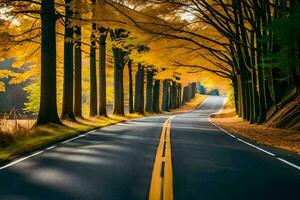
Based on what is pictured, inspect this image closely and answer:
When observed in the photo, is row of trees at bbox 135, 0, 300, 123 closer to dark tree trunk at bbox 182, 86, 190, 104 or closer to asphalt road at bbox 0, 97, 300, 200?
asphalt road at bbox 0, 97, 300, 200

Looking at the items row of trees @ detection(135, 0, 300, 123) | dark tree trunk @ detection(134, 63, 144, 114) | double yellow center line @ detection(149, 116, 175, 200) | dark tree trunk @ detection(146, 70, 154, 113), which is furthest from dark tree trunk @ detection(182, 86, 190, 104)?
double yellow center line @ detection(149, 116, 175, 200)

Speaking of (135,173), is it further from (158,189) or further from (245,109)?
(245,109)

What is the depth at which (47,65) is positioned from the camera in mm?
19625

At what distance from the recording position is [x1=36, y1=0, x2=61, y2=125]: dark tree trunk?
64.2 feet

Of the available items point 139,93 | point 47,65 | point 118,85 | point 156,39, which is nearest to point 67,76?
point 47,65

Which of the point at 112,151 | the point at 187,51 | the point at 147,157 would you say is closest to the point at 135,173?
the point at 147,157

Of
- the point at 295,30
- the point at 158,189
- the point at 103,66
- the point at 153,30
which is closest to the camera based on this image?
the point at 158,189

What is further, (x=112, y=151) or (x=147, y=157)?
(x=112, y=151)

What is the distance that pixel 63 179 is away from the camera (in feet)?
26.2

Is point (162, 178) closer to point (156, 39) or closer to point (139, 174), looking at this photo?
point (139, 174)

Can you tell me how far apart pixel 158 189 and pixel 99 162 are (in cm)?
328

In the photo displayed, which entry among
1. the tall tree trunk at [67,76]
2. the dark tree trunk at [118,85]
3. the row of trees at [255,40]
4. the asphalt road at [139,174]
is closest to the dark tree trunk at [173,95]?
the dark tree trunk at [118,85]

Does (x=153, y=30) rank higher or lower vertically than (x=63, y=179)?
higher

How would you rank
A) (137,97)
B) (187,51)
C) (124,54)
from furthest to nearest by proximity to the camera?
(137,97) < (124,54) < (187,51)
